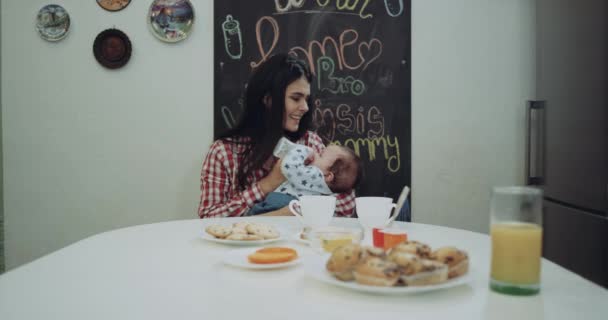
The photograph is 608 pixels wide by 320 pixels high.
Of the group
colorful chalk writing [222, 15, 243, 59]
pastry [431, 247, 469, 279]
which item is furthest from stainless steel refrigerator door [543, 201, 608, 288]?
colorful chalk writing [222, 15, 243, 59]

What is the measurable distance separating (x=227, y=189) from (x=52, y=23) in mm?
A: 1389

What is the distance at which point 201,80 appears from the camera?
2.39m

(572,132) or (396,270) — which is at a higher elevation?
(572,132)

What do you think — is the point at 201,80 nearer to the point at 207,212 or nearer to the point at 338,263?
the point at 207,212

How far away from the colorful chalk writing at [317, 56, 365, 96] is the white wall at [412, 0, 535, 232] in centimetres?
31

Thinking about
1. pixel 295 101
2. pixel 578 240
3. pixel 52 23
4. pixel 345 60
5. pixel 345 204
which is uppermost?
pixel 52 23

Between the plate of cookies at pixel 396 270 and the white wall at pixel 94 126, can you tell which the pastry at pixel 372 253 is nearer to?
the plate of cookies at pixel 396 270

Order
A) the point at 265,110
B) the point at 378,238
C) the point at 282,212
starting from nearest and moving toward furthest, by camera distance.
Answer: the point at 378,238
the point at 282,212
the point at 265,110

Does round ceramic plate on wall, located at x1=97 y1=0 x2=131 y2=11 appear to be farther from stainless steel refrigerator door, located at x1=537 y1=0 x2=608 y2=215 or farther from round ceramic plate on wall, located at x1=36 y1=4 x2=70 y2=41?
stainless steel refrigerator door, located at x1=537 y1=0 x2=608 y2=215

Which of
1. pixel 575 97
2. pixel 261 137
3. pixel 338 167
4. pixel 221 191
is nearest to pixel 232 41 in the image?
pixel 261 137

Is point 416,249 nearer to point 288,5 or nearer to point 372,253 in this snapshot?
point 372,253

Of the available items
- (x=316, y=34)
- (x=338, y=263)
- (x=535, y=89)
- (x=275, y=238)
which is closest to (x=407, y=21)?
(x=316, y=34)

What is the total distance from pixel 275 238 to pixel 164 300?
1.28 ft

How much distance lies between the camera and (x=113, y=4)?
7.86 ft
